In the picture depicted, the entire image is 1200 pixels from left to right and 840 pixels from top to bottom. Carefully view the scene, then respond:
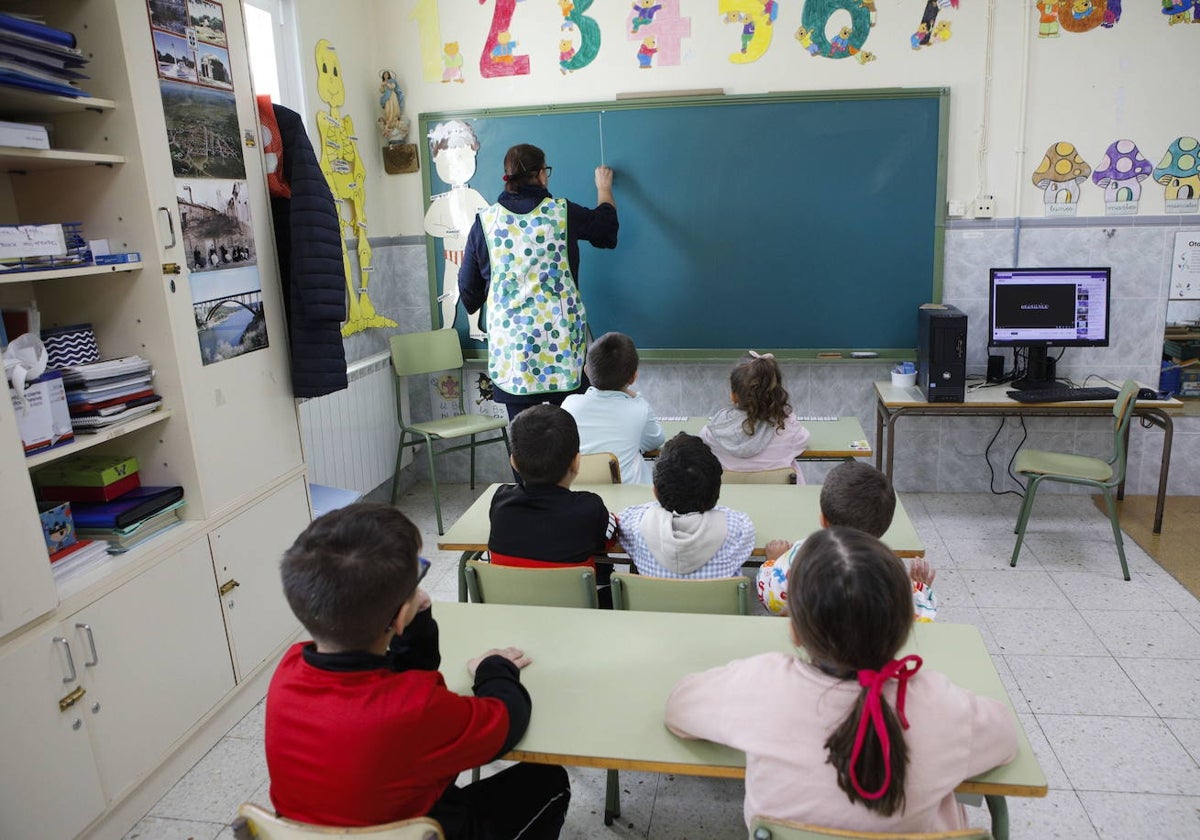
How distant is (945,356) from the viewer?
3.95 meters

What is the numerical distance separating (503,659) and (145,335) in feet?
5.36

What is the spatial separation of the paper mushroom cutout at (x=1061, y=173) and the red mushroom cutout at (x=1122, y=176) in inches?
3.2

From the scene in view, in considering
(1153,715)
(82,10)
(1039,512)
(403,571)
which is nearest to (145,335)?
(82,10)

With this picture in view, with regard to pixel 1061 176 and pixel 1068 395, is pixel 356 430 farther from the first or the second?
pixel 1061 176

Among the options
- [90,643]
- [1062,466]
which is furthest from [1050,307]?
[90,643]

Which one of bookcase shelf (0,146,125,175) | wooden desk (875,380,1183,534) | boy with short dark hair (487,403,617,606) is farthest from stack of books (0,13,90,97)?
wooden desk (875,380,1183,534)

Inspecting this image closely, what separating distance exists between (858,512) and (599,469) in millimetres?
1145

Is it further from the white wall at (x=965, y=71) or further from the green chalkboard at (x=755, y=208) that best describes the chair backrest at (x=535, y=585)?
the white wall at (x=965, y=71)

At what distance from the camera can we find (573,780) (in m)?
2.47

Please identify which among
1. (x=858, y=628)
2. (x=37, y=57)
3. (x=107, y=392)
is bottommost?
(x=858, y=628)

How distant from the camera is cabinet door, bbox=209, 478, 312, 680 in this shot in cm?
280

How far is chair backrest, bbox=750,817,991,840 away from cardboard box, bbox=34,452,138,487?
2092mm

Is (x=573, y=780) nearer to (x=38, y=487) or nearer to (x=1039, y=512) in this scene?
(x=38, y=487)

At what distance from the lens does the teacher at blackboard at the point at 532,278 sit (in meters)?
3.73
